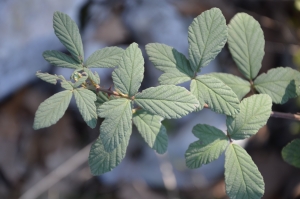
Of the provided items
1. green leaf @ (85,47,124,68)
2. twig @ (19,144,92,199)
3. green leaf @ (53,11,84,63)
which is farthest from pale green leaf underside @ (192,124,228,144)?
twig @ (19,144,92,199)

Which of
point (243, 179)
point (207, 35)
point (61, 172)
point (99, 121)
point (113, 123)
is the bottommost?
point (61, 172)

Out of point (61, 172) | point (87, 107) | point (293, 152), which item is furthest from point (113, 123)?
point (61, 172)

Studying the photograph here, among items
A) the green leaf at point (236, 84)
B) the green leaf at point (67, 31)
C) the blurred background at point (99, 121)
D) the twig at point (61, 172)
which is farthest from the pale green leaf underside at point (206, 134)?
the twig at point (61, 172)

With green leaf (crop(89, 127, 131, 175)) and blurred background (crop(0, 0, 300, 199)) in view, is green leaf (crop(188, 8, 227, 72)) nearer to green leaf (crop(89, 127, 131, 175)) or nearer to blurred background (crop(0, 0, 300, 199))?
green leaf (crop(89, 127, 131, 175))

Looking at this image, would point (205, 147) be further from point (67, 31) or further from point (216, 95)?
point (67, 31)

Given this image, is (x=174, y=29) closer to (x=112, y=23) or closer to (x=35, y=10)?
(x=112, y=23)

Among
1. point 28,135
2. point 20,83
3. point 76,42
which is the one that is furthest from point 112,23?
point 76,42
